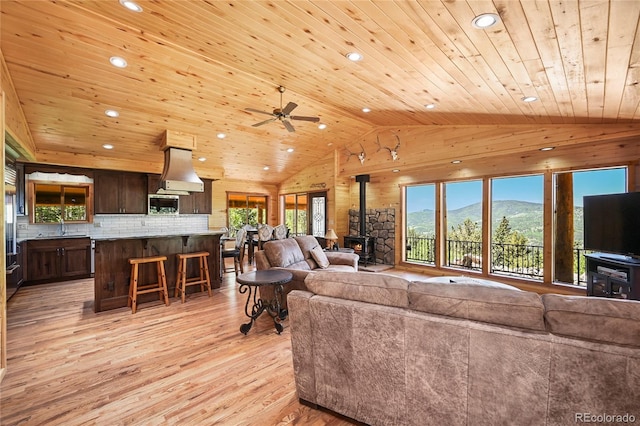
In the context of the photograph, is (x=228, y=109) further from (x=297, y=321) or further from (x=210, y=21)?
(x=297, y=321)

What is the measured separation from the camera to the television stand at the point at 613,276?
129 inches

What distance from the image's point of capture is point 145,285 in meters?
4.31

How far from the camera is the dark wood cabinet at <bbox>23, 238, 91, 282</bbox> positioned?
525cm

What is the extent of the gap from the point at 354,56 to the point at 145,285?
436 cm

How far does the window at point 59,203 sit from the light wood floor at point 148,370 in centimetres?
259

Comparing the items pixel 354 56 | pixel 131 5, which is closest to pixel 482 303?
pixel 354 56

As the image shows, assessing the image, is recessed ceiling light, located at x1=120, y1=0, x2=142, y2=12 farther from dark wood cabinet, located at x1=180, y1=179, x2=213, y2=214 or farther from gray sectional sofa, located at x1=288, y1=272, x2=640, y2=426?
dark wood cabinet, located at x1=180, y1=179, x2=213, y2=214

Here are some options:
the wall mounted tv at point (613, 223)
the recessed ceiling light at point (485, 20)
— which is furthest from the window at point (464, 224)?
the recessed ceiling light at point (485, 20)

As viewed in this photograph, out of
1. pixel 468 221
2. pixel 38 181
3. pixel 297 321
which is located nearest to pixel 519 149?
pixel 468 221

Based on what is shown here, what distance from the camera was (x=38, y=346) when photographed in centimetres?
287

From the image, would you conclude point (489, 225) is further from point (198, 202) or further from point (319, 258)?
point (198, 202)

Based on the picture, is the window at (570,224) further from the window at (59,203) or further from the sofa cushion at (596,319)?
the window at (59,203)

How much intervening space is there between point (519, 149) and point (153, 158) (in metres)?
7.56

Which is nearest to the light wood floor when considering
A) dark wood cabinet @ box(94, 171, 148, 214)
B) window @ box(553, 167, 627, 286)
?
dark wood cabinet @ box(94, 171, 148, 214)
